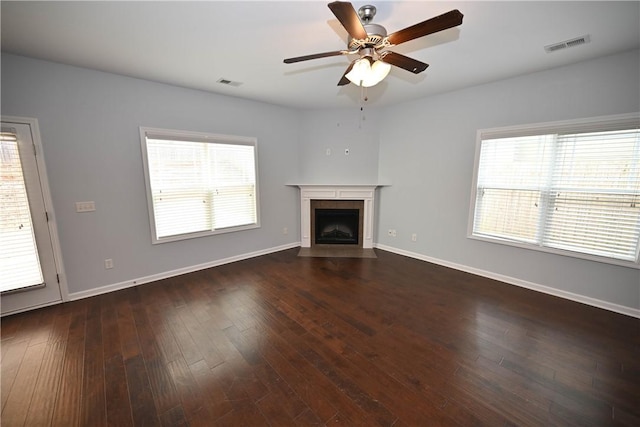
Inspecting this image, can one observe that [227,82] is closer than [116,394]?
No

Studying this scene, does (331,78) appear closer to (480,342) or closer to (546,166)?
(546,166)

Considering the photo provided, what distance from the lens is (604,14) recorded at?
6.15 ft

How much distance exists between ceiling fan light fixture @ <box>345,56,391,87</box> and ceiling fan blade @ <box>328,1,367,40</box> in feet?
0.68

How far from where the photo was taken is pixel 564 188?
2936 mm

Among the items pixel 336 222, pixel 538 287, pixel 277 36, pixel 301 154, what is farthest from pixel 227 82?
pixel 538 287

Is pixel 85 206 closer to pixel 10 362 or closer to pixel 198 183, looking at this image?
pixel 198 183

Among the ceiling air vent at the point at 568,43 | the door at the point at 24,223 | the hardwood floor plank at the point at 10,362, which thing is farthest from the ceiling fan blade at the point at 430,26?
the door at the point at 24,223

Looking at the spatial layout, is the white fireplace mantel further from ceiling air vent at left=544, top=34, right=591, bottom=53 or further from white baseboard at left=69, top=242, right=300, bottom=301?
ceiling air vent at left=544, top=34, right=591, bottom=53

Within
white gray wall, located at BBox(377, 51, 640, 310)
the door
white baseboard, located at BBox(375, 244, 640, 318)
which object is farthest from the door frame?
white baseboard, located at BBox(375, 244, 640, 318)

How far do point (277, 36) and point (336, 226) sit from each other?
362cm

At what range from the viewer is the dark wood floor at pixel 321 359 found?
5.22 ft

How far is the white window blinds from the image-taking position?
2512mm

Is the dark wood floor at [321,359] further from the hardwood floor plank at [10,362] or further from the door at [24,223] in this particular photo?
the door at [24,223]

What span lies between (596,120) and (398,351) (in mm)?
3241
